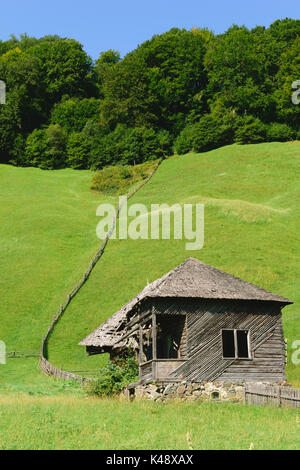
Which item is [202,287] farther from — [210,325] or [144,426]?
[144,426]

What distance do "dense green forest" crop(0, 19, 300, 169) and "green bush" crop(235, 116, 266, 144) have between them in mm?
187

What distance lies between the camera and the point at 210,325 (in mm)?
27547

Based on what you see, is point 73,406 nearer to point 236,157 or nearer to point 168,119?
point 236,157

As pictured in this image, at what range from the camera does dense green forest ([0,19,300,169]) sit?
4144 inches

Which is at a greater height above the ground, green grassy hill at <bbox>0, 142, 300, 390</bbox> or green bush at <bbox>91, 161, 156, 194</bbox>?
green bush at <bbox>91, 161, 156, 194</bbox>

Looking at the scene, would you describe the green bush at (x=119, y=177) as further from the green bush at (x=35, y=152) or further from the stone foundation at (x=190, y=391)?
the stone foundation at (x=190, y=391)

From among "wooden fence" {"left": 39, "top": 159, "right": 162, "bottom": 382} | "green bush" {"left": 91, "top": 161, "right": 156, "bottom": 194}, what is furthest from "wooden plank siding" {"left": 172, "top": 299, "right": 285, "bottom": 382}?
"green bush" {"left": 91, "top": 161, "right": 156, "bottom": 194}

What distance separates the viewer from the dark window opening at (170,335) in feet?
93.4

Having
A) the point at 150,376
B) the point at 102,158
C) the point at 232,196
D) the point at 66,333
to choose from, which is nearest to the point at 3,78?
the point at 102,158

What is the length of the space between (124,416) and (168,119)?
10376 cm

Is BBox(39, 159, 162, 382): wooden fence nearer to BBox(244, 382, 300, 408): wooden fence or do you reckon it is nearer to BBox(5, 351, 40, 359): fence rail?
BBox(5, 351, 40, 359): fence rail

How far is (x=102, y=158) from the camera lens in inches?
4331

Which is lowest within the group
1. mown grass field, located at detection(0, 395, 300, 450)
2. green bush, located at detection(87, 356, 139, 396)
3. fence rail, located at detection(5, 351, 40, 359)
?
mown grass field, located at detection(0, 395, 300, 450)

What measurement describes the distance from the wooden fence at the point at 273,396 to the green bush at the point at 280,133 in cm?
8271
